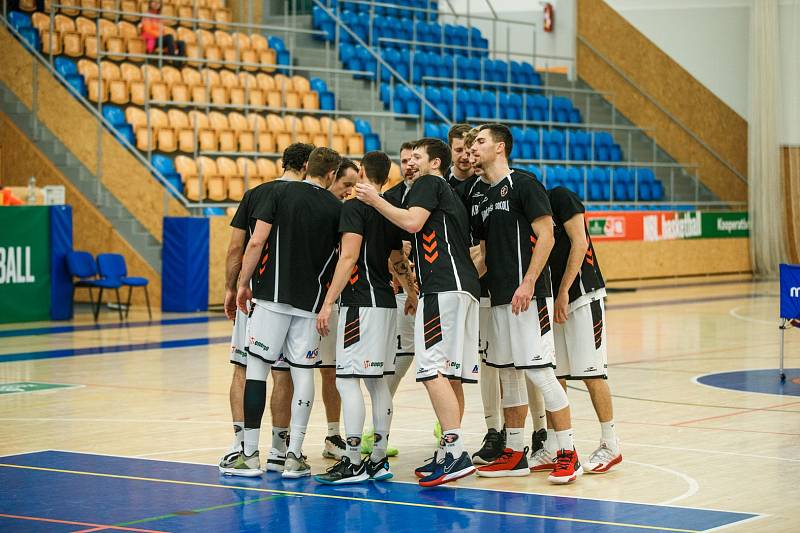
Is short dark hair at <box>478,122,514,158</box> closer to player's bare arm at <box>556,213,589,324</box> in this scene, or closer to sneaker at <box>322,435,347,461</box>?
player's bare arm at <box>556,213,589,324</box>

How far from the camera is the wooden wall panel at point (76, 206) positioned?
65.4 feet

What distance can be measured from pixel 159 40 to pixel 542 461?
655 inches

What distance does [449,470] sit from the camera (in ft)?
25.0

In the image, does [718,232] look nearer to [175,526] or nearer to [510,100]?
[510,100]

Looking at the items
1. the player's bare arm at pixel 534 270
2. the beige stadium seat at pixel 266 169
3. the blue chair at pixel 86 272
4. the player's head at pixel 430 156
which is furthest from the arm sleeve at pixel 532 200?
the beige stadium seat at pixel 266 169

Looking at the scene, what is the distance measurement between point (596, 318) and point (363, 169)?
1.79 metres

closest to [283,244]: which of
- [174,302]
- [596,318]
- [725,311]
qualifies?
[596,318]

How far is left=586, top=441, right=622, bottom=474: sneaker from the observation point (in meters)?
7.98

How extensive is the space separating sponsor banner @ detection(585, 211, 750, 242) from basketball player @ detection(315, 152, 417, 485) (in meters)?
16.5

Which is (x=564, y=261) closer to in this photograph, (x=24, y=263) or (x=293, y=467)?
(x=293, y=467)

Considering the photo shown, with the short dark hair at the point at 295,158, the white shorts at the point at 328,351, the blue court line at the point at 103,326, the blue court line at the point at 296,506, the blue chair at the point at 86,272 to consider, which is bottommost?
the blue court line at the point at 296,506

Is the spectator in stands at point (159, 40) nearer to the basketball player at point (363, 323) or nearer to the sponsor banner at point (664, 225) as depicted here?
the sponsor banner at point (664, 225)

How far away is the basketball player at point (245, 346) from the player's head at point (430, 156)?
744 mm

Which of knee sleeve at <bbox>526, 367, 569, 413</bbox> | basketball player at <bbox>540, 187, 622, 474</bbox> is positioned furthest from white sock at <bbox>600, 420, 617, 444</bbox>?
knee sleeve at <bbox>526, 367, 569, 413</bbox>
